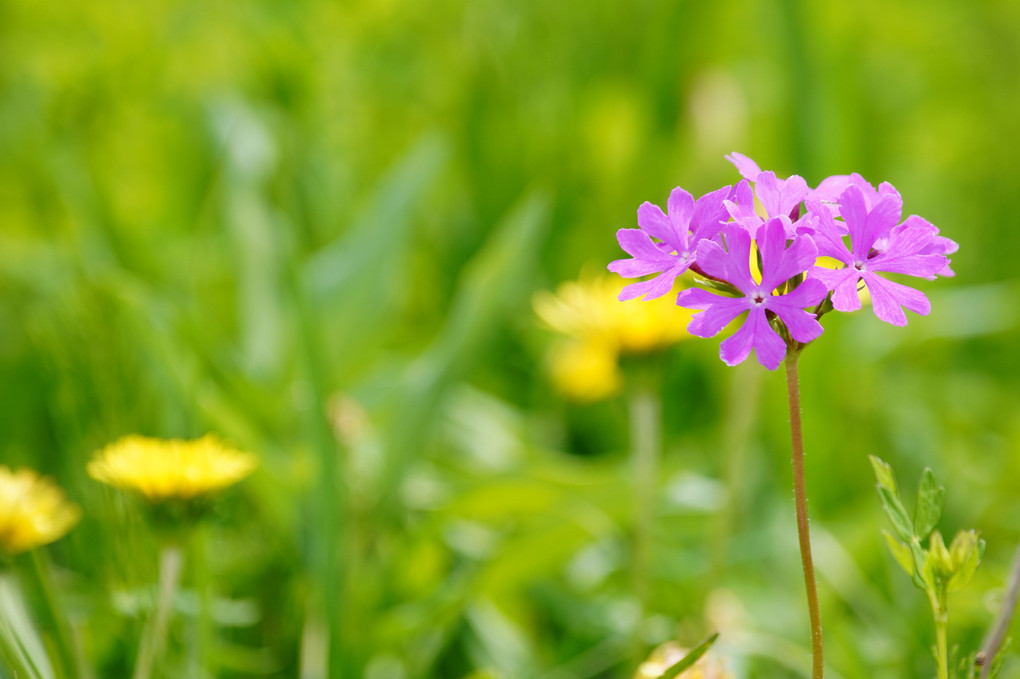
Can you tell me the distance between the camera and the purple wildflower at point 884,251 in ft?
1.27

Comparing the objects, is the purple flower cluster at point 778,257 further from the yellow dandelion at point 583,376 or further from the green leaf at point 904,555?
the yellow dandelion at point 583,376

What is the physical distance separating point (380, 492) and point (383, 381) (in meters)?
0.19

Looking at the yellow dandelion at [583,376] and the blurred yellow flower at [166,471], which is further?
the yellow dandelion at [583,376]

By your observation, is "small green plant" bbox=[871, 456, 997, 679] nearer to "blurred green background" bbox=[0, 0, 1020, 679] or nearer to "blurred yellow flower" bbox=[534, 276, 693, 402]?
"blurred green background" bbox=[0, 0, 1020, 679]

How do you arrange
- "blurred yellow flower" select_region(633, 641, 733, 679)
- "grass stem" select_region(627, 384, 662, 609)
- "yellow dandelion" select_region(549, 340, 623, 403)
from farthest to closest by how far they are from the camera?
"yellow dandelion" select_region(549, 340, 623, 403), "grass stem" select_region(627, 384, 662, 609), "blurred yellow flower" select_region(633, 641, 733, 679)

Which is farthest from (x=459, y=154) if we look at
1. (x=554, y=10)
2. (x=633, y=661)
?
(x=633, y=661)

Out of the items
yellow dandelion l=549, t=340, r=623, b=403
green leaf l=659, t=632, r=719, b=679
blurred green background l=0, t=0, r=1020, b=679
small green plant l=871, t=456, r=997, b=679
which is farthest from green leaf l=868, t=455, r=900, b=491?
yellow dandelion l=549, t=340, r=623, b=403

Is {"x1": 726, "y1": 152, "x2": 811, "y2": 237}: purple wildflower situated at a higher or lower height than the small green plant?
higher

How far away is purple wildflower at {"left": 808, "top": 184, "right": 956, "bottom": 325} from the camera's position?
0.39 metres

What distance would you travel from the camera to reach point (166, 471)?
609 mm

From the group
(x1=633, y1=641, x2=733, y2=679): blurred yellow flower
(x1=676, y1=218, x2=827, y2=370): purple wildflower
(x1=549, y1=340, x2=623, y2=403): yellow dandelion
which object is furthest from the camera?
(x1=549, y1=340, x2=623, y2=403): yellow dandelion

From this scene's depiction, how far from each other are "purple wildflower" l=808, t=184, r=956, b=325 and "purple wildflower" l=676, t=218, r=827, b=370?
0.05 ft

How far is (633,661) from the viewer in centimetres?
70

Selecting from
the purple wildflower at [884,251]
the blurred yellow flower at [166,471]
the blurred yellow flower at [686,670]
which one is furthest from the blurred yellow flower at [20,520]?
the purple wildflower at [884,251]
